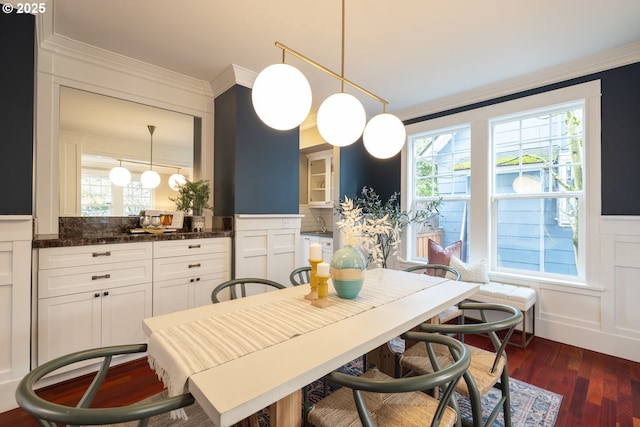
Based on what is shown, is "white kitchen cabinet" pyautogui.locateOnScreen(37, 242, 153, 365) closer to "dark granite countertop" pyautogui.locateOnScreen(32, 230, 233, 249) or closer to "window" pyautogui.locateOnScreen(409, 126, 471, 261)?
"dark granite countertop" pyautogui.locateOnScreen(32, 230, 233, 249)

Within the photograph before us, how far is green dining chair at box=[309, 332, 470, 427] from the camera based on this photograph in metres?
0.86

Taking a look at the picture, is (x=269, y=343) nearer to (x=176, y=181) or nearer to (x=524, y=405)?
(x=524, y=405)

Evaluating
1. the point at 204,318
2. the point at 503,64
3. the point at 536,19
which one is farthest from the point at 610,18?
the point at 204,318

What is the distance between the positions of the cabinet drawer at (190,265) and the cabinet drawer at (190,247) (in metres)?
0.04

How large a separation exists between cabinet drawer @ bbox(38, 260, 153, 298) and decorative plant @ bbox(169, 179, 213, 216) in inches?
30.0

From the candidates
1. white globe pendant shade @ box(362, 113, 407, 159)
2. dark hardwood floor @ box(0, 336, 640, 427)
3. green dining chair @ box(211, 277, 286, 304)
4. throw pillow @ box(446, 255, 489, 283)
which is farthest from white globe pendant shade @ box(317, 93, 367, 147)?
throw pillow @ box(446, 255, 489, 283)

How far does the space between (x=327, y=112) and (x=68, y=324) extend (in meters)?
2.31

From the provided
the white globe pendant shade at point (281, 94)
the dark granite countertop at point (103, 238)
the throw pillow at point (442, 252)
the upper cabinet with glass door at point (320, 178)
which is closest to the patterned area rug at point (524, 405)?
the throw pillow at point (442, 252)

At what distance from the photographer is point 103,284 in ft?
7.26

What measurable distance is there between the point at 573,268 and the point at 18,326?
14.7ft

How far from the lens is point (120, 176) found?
2.76m

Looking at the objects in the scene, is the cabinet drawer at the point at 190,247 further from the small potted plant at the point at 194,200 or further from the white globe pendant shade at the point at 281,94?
the white globe pendant shade at the point at 281,94

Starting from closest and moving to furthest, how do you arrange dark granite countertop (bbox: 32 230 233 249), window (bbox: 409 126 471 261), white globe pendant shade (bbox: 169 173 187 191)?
dark granite countertop (bbox: 32 230 233 249) → white globe pendant shade (bbox: 169 173 187 191) → window (bbox: 409 126 471 261)

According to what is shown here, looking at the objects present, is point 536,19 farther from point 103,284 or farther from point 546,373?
point 103,284
